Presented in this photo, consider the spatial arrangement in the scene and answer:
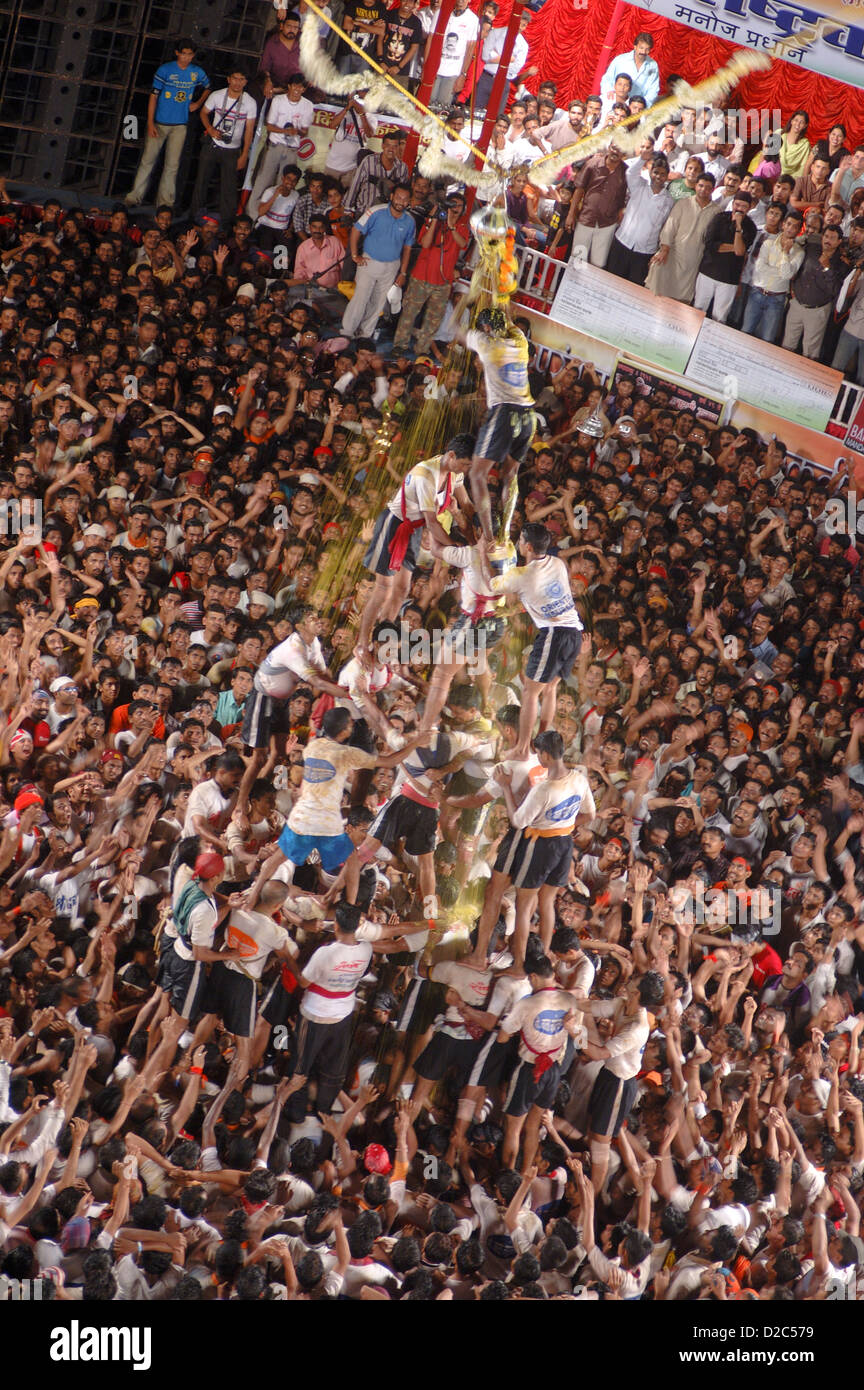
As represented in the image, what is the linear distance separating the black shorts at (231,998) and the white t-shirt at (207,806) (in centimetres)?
84

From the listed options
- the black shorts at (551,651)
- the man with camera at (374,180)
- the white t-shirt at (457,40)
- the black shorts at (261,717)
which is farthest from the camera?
the white t-shirt at (457,40)

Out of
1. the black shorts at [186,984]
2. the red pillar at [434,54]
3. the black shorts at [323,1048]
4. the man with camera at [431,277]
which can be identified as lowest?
the black shorts at [323,1048]

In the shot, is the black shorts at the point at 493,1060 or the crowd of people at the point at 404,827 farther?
the black shorts at the point at 493,1060

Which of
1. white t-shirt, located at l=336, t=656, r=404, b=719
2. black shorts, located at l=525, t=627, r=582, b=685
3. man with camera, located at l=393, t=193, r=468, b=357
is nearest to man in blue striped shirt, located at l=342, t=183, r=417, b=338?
man with camera, located at l=393, t=193, r=468, b=357

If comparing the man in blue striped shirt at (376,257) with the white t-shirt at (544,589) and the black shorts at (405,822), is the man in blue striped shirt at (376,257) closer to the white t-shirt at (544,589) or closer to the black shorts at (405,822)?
the white t-shirt at (544,589)

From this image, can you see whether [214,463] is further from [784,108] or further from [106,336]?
[784,108]

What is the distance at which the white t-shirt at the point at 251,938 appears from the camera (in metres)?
5.92

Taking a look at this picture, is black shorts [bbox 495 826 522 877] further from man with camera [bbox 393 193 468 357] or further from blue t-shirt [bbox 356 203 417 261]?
blue t-shirt [bbox 356 203 417 261]

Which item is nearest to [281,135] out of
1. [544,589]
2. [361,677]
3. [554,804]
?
[361,677]

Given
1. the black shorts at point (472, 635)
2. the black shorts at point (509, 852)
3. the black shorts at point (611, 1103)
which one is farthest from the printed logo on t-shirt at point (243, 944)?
the black shorts at point (472, 635)

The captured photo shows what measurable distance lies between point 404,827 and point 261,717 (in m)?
0.96

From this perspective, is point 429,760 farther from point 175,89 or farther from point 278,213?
point 175,89

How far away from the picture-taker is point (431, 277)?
34.9 ft

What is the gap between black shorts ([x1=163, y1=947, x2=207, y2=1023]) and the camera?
19.4ft
